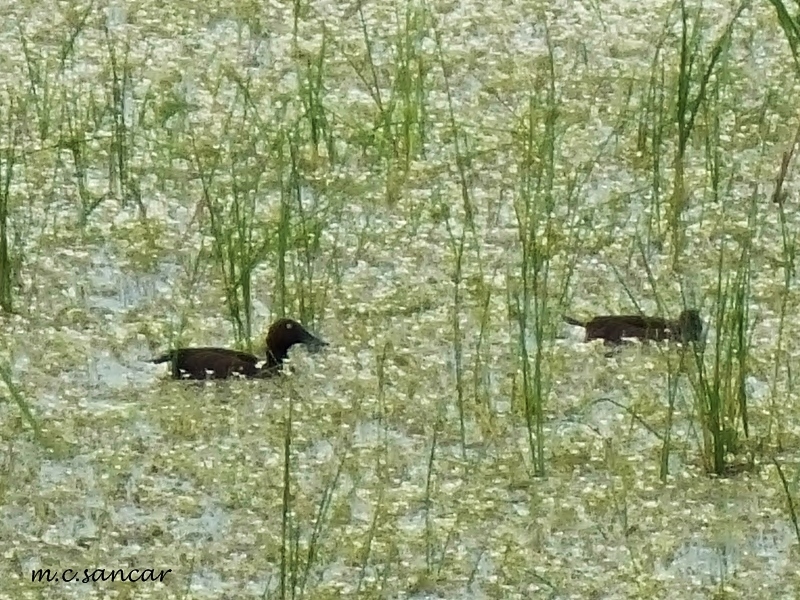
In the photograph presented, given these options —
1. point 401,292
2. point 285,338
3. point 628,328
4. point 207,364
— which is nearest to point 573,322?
point 628,328

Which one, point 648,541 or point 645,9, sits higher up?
point 645,9

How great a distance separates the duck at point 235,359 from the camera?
2980 millimetres

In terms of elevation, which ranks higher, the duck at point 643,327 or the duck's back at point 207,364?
the duck at point 643,327

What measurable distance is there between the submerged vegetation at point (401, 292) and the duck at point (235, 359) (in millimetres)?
21

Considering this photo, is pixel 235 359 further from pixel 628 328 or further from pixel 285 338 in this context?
pixel 628 328

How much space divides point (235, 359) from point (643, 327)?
62cm

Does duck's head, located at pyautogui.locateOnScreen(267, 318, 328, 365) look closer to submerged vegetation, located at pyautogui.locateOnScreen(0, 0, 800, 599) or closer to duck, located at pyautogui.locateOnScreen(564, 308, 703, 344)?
submerged vegetation, located at pyautogui.locateOnScreen(0, 0, 800, 599)

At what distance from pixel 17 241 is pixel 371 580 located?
1.25 m

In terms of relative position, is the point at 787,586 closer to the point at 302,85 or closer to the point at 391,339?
the point at 391,339

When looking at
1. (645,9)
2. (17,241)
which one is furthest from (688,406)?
(645,9)

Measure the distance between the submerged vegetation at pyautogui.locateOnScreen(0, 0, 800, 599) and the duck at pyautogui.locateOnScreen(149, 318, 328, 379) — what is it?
2 cm

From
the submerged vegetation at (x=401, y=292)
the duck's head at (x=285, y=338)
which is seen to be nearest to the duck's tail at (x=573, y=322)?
the submerged vegetation at (x=401, y=292)

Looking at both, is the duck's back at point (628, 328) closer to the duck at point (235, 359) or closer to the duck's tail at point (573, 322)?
the duck's tail at point (573, 322)

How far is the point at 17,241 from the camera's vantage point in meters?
3.47
